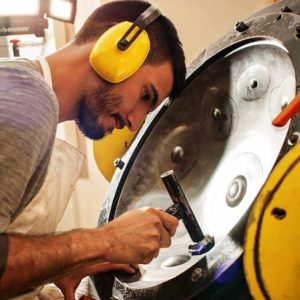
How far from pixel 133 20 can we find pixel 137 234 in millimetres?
533

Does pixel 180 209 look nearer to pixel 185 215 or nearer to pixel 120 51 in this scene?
pixel 185 215

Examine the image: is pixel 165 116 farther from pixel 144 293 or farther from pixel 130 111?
pixel 144 293

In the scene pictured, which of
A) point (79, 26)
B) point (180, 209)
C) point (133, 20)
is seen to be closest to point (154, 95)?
point (133, 20)

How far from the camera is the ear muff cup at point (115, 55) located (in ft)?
3.14

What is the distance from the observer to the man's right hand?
0.80m

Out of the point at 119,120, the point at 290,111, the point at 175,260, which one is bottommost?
the point at 175,260

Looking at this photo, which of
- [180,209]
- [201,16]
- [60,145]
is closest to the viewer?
[180,209]

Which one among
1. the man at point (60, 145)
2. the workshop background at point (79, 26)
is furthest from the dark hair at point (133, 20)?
the workshop background at point (79, 26)

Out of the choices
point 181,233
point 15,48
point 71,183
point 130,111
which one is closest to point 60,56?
point 130,111

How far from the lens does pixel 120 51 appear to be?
96 cm

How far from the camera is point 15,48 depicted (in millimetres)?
2166

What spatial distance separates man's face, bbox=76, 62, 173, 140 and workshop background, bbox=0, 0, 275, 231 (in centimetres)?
83

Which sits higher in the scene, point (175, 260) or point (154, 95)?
point (154, 95)

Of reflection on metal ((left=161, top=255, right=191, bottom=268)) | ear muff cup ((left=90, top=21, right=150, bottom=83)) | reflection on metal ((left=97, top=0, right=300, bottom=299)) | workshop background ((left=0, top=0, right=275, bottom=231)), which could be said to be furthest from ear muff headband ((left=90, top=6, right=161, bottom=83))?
workshop background ((left=0, top=0, right=275, bottom=231))
